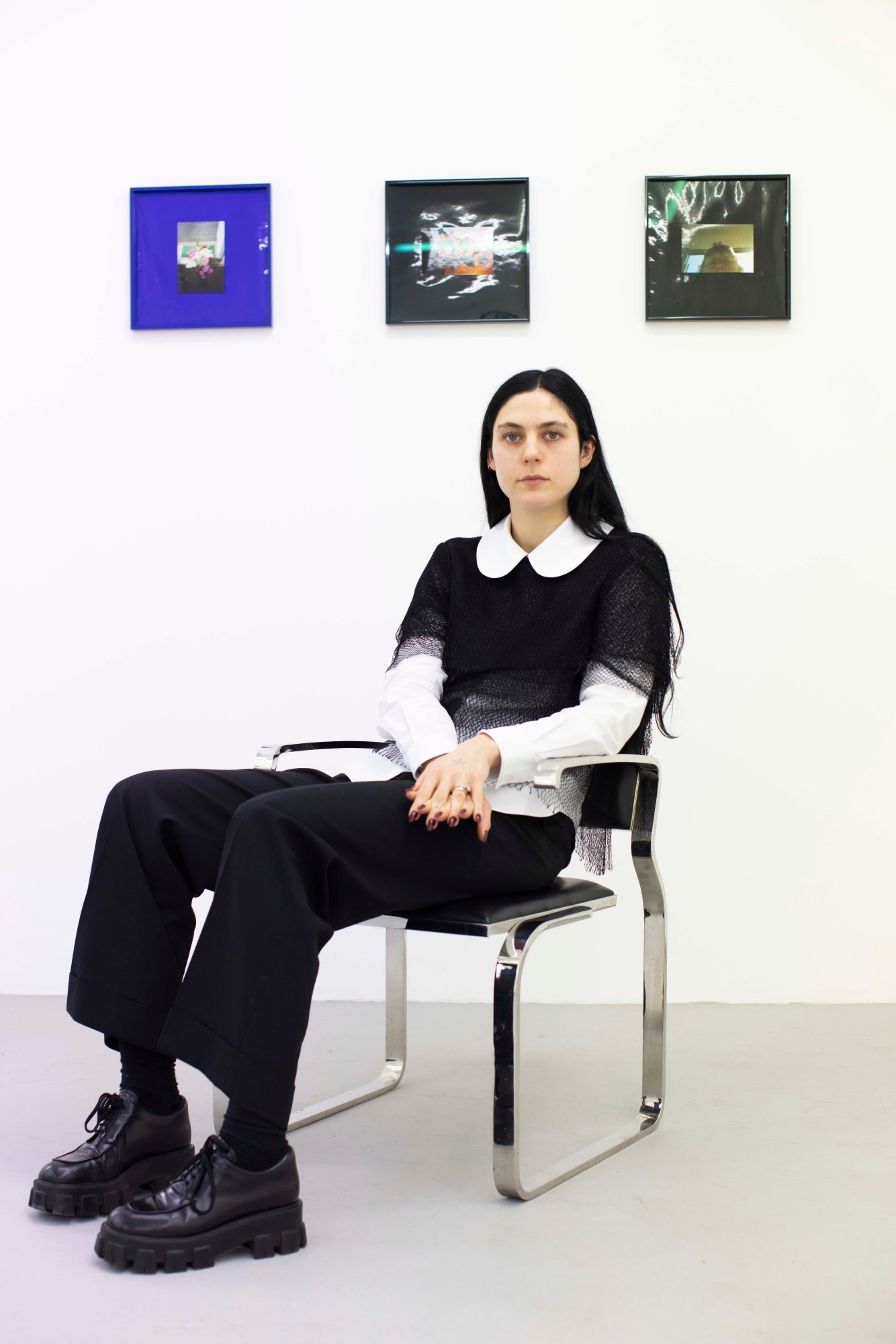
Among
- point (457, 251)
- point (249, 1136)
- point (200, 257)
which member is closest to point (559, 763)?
point (249, 1136)

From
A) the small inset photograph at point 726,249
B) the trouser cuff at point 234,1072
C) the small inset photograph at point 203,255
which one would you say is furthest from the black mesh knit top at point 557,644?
the small inset photograph at point 203,255

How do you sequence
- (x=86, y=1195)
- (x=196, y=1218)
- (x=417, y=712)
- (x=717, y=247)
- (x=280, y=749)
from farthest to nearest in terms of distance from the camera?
1. (x=717, y=247)
2. (x=280, y=749)
3. (x=417, y=712)
4. (x=86, y=1195)
5. (x=196, y=1218)

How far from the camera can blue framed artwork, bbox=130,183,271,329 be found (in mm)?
2744

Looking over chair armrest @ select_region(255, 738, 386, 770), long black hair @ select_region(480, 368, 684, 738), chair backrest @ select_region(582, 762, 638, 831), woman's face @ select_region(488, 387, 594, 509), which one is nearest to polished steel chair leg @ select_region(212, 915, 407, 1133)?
chair armrest @ select_region(255, 738, 386, 770)

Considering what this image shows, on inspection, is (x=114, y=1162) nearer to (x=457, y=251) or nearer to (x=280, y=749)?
(x=280, y=749)

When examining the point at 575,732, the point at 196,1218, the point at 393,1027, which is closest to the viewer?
the point at 196,1218

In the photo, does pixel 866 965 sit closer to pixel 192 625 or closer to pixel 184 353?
pixel 192 625

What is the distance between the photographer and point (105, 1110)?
1.59 m

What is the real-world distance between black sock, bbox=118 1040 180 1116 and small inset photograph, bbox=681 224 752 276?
6.79 feet

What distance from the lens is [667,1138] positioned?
1.86 metres

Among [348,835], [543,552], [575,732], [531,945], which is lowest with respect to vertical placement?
[531,945]

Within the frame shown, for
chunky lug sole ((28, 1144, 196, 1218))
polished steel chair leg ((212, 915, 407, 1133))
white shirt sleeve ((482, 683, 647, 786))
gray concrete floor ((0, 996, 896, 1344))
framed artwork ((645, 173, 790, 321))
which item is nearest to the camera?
gray concrete floor ((0, 996, 896, 1344))

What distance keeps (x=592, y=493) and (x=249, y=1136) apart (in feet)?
3.78

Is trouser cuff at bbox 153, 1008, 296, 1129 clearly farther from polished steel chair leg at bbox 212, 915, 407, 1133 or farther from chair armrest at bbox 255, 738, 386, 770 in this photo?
polished steel chair leg at bbox 212, 915, 407, 1133
